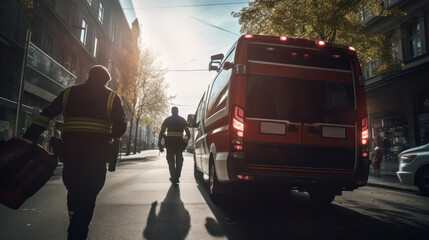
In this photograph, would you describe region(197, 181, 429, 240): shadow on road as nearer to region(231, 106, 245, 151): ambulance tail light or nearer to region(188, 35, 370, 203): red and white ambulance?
region(188, 35, 370, 203): red and white ambulance

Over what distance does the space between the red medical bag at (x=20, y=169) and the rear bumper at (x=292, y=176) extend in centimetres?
218

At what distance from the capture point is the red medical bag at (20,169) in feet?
7.93

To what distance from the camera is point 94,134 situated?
8.92 ft

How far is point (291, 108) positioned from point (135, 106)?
26615mm

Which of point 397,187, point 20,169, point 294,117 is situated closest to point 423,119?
point 397,187

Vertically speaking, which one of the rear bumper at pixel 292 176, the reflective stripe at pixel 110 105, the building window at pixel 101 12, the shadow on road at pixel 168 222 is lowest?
the shadow on road at pixel 168 222

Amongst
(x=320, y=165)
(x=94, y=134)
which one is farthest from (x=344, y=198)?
(x=94, y=134)

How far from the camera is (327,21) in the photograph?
1213cm

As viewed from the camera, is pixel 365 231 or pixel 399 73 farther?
pixel 399 73

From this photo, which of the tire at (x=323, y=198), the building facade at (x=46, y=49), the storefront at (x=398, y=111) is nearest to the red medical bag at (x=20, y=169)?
the tire at (x=323, y=198)

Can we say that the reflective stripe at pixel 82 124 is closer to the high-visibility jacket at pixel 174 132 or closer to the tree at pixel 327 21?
the high-visibility jacket at pixel 174 132

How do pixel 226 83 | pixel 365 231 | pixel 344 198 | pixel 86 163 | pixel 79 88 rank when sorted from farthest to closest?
1. pixel 344 198
2. pixel 226 83
3. pixel 365 231
4. pixel 79 88
5. pixel 86 163

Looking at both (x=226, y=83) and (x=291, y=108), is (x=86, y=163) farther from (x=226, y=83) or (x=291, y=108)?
(x=291, y=108)

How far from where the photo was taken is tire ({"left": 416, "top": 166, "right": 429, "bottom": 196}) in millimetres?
6828
